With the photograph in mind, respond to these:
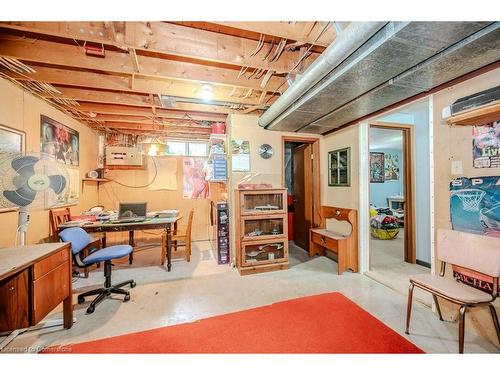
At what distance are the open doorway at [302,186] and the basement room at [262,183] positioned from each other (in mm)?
50

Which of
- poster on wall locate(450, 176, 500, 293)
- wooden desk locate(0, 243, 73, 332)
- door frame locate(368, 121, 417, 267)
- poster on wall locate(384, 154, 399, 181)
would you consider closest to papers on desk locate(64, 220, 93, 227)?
wooden desk locate(0, 243, 73, 332)

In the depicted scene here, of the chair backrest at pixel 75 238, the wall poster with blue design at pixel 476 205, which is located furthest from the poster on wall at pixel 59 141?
the wall poster with blue design at pixel 476 205

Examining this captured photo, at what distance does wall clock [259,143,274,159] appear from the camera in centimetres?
368

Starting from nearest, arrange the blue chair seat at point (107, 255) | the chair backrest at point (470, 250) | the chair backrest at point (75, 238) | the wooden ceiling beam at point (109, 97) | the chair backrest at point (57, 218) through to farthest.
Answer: the chair backrest at point (470, 250)
the chair backrest at point (75, 238)
the blue chair seat at point (107, 255)
the wooden ceiling beam at point (109, 97)
the chair backrest at point (57, 218)

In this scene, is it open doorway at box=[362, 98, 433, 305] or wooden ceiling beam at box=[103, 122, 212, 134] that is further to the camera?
wooden ceiling beam at box=[103, 122, 212, 134]

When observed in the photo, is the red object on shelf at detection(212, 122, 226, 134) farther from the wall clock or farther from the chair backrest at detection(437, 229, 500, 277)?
the chair backrest at detection(437, 229, 500, 277)

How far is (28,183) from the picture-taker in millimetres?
1708

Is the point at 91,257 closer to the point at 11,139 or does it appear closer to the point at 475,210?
the point at 11,139

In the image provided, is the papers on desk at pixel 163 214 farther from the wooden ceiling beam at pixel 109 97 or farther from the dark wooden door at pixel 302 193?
the dark wooden door at pixel 302 193

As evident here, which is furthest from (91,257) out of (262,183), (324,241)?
(324,241)

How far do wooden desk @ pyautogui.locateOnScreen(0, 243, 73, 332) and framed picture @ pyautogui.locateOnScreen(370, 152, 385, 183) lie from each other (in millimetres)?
7783

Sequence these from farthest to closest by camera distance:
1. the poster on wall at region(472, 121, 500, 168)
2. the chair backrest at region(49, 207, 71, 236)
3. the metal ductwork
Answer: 1. the chair backrest at region(49, 207, 71, 236)
2. the poster on wall at region(472, 121, 500, 168)
3. the metal ductwork

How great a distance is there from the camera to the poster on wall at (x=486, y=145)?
66.1 inches
